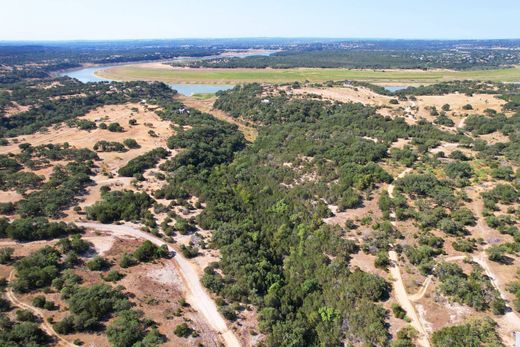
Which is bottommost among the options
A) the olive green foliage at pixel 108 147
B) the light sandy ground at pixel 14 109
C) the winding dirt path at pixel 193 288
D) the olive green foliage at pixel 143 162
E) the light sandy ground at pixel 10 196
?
the winding dirt path at pixel 193 288

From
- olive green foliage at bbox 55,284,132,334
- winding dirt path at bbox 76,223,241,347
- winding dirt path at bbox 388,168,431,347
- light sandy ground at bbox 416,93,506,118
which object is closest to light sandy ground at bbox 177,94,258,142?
light sandy ground at bbox 416,93,506,118

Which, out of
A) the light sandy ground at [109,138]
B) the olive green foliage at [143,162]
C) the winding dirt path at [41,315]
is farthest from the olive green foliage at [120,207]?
the winding dirt path at [41,315]

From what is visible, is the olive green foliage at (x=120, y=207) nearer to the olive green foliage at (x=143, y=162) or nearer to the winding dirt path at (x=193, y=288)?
the winding dirt path at (x=193, y=288)

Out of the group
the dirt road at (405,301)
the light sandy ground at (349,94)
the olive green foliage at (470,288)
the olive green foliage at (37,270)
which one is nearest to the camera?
the dirt road at (405,301)

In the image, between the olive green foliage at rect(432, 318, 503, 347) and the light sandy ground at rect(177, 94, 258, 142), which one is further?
the light sandy ground at rect(177, 94, 258, 142)

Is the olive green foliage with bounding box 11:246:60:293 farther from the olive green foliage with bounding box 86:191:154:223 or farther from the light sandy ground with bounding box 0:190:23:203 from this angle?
the light sandy ground with bounding box 0:190:23:203

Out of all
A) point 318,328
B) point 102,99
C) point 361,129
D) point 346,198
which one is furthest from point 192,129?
point 318,328

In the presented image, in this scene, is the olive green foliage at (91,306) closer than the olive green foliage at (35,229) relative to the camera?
Yes

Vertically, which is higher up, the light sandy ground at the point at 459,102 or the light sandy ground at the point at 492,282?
the light sandy ground at the point at 459,102

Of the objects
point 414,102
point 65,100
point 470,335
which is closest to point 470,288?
point 470,335
